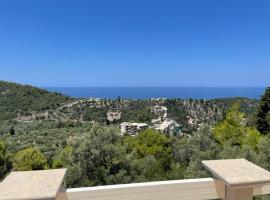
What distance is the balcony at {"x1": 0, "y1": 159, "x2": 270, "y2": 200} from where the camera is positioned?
171 cm

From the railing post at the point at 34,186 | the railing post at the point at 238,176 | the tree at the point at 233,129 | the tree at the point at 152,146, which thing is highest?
the railing post at the point at 34,186

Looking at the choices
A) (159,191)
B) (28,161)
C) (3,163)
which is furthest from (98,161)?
(3,163)

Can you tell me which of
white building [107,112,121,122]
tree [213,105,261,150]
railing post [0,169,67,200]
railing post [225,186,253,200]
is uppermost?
railing post [0,169,67,200]

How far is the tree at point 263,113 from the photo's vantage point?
18177 millimetres

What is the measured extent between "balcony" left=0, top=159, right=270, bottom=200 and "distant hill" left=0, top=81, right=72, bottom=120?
35.6m

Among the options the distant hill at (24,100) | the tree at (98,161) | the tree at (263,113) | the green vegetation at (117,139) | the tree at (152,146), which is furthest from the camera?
the distant hill at (24,100)

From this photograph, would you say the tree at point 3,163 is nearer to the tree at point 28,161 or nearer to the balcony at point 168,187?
the tree at point 28,161

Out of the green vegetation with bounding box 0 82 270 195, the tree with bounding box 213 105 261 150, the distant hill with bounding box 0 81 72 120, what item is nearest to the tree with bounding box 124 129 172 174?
the green vegetation with bounding box 0 82 270 195

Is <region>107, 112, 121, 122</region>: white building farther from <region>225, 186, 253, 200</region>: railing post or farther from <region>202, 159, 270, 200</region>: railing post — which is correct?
<region>225, 186, 253, 200</region>: railing post

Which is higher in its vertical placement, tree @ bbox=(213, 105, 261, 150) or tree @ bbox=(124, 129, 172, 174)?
tree @ bbox=(213, 105, 261, 150)

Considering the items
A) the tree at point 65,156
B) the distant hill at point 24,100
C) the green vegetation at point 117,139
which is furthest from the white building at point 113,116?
the tree at point 65,156

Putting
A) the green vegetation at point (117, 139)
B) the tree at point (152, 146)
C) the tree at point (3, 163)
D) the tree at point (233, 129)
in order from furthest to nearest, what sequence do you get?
1. the tree at point (152, 146)
2. the tree at point (3, 163)
3. the tree at point (233, 129)
4. the green vegetation at point (117, 139)

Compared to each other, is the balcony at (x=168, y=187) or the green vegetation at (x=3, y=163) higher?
the balcony at (x=168, y=187)

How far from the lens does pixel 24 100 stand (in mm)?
40562
